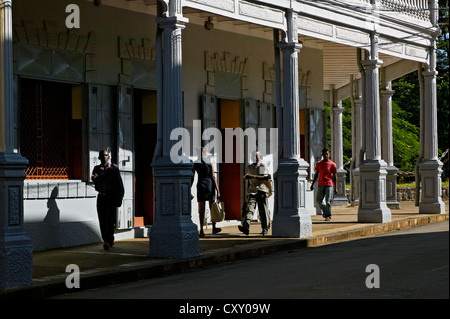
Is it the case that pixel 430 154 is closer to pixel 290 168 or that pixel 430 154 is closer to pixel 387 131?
pixel 387 131

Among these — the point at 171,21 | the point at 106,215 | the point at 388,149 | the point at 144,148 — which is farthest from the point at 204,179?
the point at 388,149

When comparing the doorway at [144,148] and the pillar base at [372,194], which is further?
the pillar base at [372,194]

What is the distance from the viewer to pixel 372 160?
67.3 feet

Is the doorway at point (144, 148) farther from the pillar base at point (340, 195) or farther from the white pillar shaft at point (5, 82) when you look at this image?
the pillar base at point (340, 195)

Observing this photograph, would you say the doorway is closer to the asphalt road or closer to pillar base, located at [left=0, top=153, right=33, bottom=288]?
the asphalt road

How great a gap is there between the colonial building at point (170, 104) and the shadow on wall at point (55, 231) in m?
0.03

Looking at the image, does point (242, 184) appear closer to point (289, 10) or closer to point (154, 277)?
point (289, 10)

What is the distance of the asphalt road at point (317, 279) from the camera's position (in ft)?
30.0

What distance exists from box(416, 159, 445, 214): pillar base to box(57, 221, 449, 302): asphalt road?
9062mm

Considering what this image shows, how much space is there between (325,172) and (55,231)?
8217 mm

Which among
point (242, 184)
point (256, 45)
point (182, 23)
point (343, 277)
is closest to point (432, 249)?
point (343, 277)

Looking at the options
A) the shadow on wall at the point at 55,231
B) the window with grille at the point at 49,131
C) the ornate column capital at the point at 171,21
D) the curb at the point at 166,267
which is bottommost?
the curb at the point at 166,267

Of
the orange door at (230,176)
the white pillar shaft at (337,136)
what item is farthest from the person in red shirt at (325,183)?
the white pillar shaft at (337,136)

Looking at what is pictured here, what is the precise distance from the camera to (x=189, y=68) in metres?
18.5
